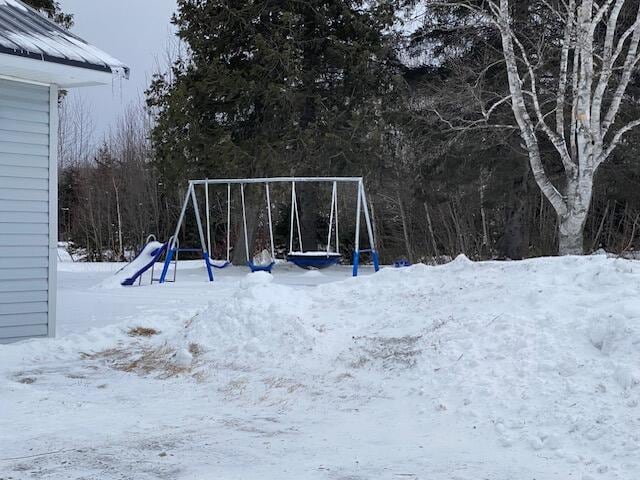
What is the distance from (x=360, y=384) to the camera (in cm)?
571

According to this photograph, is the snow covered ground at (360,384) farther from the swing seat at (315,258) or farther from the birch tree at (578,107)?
the birch tree at (578,107)

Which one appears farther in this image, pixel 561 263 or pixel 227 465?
pixel 561 263

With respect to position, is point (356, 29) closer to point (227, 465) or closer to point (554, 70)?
point (554, 70)

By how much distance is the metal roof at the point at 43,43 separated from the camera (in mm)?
6973

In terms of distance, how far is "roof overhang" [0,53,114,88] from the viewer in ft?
22.9

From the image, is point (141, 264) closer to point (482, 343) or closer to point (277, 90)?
point (277, 90)

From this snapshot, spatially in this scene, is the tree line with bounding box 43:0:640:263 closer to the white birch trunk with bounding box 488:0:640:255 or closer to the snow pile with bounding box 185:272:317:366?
the white birch trunk with bounding box 488:0:640:255

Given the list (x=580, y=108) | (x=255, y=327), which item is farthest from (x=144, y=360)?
(x=580, y=108)

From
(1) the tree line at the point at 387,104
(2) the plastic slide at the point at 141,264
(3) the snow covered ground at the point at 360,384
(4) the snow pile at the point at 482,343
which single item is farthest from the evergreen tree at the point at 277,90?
(4) the snow pile at the point at 482,343

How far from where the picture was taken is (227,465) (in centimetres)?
395

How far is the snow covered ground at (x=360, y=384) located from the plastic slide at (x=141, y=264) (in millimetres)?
4916

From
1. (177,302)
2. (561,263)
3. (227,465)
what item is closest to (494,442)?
(227,465)

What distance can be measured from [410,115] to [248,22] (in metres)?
4.29

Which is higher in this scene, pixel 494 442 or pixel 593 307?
pixel 593 307
